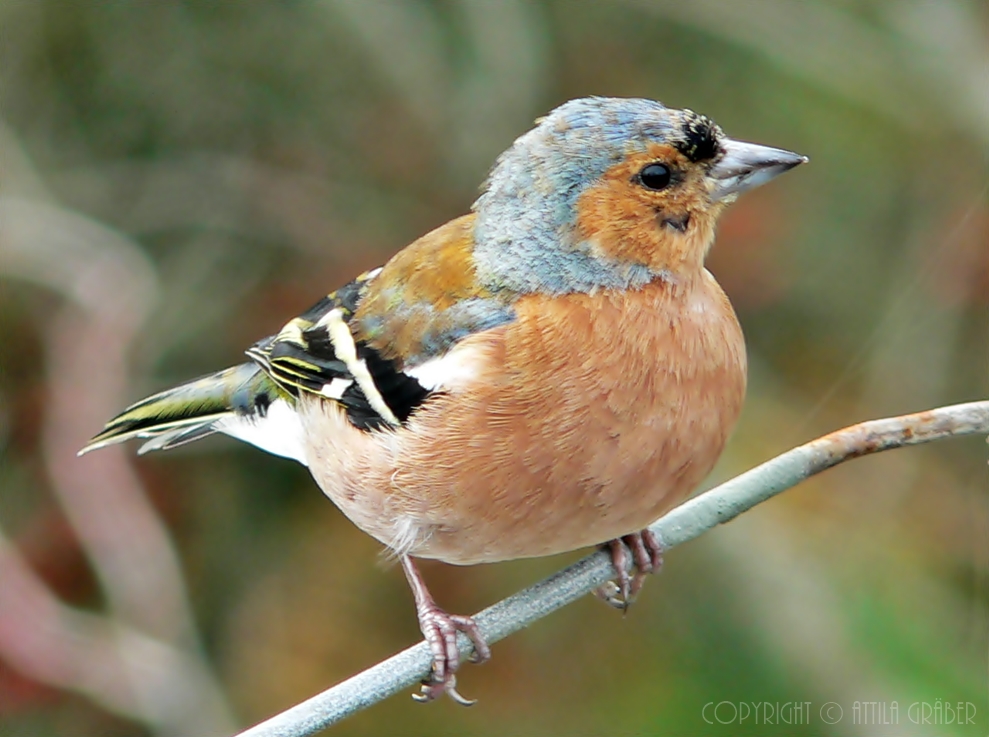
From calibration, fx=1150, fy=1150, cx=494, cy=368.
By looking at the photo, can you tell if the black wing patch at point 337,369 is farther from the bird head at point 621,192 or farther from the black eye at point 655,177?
the black eye at point 655,177

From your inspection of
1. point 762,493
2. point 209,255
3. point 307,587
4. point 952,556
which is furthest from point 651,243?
point 209,255

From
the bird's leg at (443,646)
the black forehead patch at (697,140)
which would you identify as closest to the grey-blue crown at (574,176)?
the black forehead patch at (697,140)

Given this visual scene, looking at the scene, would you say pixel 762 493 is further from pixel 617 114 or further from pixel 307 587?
pixel 307 587

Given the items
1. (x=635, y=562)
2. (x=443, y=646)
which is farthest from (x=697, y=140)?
(x=443, y=646)

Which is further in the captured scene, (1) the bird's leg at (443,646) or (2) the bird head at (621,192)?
(1) the bird's leg at (443,646)

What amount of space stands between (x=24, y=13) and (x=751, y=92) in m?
2.54

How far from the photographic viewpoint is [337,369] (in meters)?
2.49

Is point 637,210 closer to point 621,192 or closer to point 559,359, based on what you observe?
point 621,192

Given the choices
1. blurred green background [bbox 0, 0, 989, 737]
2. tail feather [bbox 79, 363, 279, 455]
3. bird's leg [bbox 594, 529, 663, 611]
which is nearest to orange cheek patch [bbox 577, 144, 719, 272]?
bird's leg [bbox 594, 529, 663, 611]

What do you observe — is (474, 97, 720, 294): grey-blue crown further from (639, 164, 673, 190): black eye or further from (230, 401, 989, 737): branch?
(230, 401, 989, 737): branch

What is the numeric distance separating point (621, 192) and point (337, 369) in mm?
745

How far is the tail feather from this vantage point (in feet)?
8.95

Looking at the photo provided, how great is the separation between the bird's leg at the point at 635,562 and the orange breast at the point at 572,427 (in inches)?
13.0

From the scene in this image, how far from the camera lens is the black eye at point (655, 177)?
2172 mm
